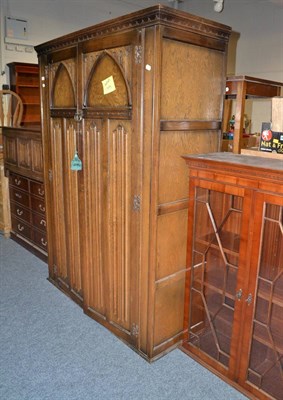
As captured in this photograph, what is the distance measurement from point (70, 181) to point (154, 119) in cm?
104

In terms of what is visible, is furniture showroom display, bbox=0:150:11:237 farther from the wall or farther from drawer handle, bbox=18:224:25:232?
the wall

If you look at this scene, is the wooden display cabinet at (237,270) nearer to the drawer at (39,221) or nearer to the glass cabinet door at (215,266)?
the glass cabinet door at (215,266)

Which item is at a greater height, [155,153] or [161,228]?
[155,153]

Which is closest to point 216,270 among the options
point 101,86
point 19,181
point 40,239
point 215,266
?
point 215,266

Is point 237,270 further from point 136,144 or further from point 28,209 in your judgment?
point 28,209

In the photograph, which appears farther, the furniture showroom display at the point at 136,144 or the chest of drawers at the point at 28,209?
the chest of drawers at the point at 28,209

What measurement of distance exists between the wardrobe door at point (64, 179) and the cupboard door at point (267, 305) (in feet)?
4.48

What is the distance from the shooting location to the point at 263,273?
175 centimetres

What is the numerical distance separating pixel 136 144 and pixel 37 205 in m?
1.94

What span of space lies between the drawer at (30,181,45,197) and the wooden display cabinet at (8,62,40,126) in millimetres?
2700

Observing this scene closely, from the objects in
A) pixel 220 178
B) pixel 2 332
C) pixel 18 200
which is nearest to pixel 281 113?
pixel 220 178

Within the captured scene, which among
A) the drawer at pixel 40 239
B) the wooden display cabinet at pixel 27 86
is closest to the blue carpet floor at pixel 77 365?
the drawer at pixel 40 239

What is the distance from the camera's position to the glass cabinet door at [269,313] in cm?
169

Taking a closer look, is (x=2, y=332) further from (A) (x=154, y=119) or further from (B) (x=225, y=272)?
(A) (x=154, y=119)
